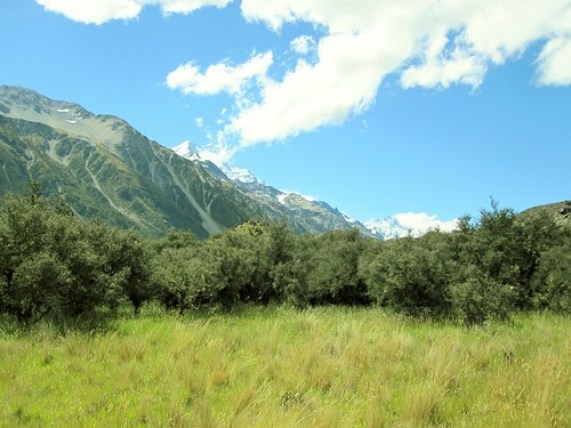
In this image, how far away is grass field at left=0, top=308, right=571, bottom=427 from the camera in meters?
6.15

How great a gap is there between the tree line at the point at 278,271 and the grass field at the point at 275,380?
2481 millimetres

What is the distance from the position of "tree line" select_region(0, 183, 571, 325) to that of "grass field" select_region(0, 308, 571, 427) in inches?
97.7

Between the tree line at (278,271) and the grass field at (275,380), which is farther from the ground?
the tree line at (278,271)

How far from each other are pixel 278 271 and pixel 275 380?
14.2 m

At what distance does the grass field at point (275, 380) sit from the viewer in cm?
615

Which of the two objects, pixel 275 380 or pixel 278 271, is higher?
pixel 278 271

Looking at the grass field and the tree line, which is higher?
the tree line

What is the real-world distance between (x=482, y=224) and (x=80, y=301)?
18.8m

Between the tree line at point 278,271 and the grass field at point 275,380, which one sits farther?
the tree line at point 278,271

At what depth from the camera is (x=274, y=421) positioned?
556 centimetres

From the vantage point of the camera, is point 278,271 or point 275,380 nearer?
point 275,380

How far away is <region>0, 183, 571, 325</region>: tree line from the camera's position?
43.7ft

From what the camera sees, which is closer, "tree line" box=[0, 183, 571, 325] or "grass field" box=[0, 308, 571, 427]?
"grass field" box=[0, 308, 571, 427]

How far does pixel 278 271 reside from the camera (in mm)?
22031
